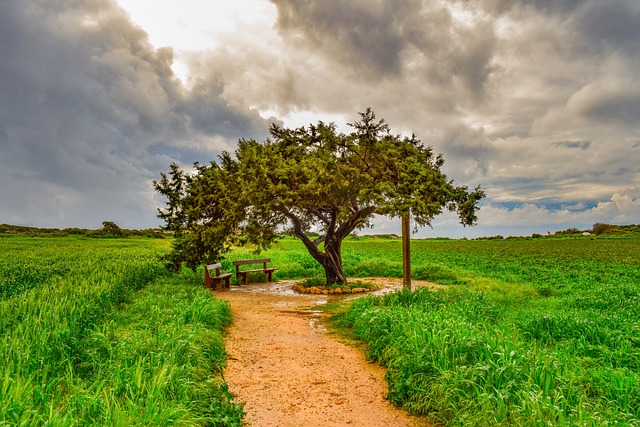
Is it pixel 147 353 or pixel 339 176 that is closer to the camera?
pixel 147 353

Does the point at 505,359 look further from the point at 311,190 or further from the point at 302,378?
the point at 311,190

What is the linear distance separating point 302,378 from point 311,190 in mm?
9329

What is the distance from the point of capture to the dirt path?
539cm

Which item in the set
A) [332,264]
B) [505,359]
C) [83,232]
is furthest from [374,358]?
[83,232]

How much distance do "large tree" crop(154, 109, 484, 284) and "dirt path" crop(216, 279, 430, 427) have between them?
6032mm

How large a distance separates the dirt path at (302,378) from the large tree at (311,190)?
237 inches

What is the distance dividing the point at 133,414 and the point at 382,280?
1814cm

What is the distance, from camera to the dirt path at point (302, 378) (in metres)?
5.39

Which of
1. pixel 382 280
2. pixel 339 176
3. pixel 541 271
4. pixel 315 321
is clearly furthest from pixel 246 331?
pixel 541 271

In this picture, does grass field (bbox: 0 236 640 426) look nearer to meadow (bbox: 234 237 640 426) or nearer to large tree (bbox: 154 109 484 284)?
meadow (bbox: 234 237 640 426)

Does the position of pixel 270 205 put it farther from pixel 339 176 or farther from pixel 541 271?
pixel 541 271

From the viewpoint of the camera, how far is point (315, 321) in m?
11.4

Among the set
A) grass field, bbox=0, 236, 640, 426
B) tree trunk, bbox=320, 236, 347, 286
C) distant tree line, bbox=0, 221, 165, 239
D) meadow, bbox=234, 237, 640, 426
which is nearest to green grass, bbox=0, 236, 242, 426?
grass field, bbox=0, 236, 640, 426

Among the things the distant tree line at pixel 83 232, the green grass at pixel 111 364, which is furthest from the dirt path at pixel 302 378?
the distant tree line at pixel 83 232
